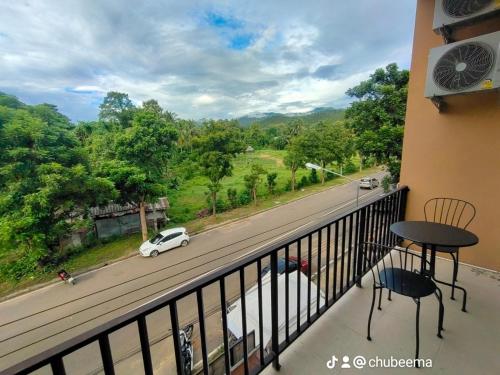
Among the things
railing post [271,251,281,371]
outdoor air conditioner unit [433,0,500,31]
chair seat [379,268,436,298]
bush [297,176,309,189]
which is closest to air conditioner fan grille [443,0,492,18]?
outdoor air conditioner unit [433,0,500,31]

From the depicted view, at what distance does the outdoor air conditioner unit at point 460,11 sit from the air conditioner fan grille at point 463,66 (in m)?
0.24

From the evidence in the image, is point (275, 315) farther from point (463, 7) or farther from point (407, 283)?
point (463, 7)

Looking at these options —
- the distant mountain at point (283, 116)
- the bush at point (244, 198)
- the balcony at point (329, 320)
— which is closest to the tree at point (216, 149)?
the bush at point (244, 198)

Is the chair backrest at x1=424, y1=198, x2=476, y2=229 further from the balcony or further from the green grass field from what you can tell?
the green grass field

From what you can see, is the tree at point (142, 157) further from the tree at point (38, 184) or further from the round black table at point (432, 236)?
the round black table at point (432, 236)

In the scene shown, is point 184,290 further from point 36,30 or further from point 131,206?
point 131,206

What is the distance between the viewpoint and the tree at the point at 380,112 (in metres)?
5.90

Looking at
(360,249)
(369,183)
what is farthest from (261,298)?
(369,183)

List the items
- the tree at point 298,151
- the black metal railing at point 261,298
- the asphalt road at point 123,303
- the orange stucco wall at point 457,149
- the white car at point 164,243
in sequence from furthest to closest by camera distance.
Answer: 1. the tree at point 298,151
2. the white car at point 164,243
3. the asphalt road at point 123,303
4. the orange stucco wall at point 457,149
5. the black metal railing at point 261,298

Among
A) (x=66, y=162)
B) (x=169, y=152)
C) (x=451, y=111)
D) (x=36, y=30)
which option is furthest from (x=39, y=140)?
(x=451, y=111)

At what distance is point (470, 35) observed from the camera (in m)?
1.96

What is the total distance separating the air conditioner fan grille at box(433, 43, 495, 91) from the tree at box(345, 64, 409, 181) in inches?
170

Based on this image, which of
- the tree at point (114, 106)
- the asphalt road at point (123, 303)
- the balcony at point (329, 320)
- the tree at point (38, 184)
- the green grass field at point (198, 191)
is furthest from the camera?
the tree at point (114, 106)

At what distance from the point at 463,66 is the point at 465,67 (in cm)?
2
